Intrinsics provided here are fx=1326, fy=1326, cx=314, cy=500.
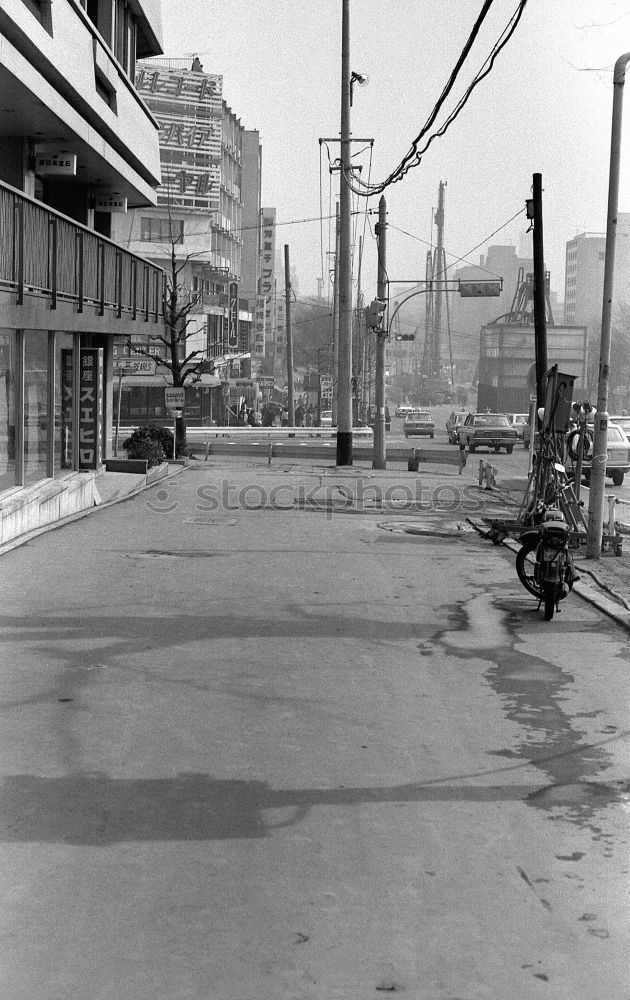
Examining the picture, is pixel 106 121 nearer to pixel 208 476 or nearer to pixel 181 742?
pixel 208 476

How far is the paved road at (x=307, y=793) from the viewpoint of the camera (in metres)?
4.79

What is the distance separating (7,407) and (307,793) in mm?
12098

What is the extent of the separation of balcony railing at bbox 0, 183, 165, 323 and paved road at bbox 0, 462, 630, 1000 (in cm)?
499

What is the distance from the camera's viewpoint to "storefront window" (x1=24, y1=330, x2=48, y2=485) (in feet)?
62.4

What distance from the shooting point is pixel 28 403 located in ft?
63.1

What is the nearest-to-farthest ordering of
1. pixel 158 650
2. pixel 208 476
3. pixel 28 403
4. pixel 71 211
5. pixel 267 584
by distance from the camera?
pixel 158 650, pixel 267 584, pixel 28 403, pixel 71 211, pixel 208 476

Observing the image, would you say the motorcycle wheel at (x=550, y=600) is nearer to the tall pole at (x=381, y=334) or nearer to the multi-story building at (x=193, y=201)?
the tall pole at (x=381, y=334)

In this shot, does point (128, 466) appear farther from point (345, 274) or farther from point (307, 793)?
point (307, 793)

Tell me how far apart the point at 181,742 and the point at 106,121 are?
63.1ft

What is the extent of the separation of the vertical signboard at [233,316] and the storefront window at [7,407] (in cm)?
7424

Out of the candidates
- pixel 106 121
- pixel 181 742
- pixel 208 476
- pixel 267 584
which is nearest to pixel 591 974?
pixel 181 742

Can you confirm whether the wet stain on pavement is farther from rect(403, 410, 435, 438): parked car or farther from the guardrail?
rect(403, 410, 435, 438): parked car

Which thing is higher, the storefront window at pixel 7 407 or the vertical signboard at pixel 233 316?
the vertical signboard at pixel 233 316

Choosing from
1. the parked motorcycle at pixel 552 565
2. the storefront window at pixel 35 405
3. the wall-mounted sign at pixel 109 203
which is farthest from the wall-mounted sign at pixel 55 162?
the parked motorcycle at pixel 552 565
